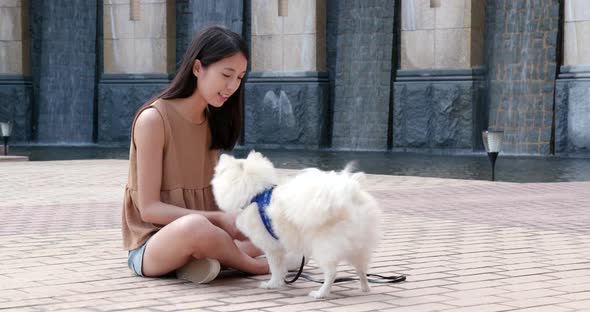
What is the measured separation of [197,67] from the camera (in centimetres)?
549

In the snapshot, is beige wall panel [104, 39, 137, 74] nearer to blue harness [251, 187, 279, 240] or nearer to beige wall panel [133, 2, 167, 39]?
beige wall panel [133, 2, 167, 39]

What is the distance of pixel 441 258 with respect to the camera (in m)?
6.45

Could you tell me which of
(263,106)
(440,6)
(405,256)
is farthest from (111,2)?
(405,256)

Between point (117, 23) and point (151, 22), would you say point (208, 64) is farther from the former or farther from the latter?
point (117, 23)

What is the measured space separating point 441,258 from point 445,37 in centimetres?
1354

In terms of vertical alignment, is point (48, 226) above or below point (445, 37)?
below

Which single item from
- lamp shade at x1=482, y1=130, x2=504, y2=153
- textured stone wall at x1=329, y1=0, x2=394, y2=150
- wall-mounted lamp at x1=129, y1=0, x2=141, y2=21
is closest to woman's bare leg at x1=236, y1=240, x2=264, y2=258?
lamp shade at x1=482, y1=130, x2=504, y2=153

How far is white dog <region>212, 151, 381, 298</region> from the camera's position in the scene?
4762mm

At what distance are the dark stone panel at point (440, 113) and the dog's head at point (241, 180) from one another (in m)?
14.6

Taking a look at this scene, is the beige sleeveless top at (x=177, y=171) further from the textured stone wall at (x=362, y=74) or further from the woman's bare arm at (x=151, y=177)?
the textured stone wall at (x=362, y=74)

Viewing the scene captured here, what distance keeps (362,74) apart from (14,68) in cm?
909

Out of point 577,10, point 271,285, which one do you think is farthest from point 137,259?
point 577,10

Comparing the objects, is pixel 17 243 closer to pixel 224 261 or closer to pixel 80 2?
pixel 224 261

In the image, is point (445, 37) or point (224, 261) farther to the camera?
point (445, 37)
